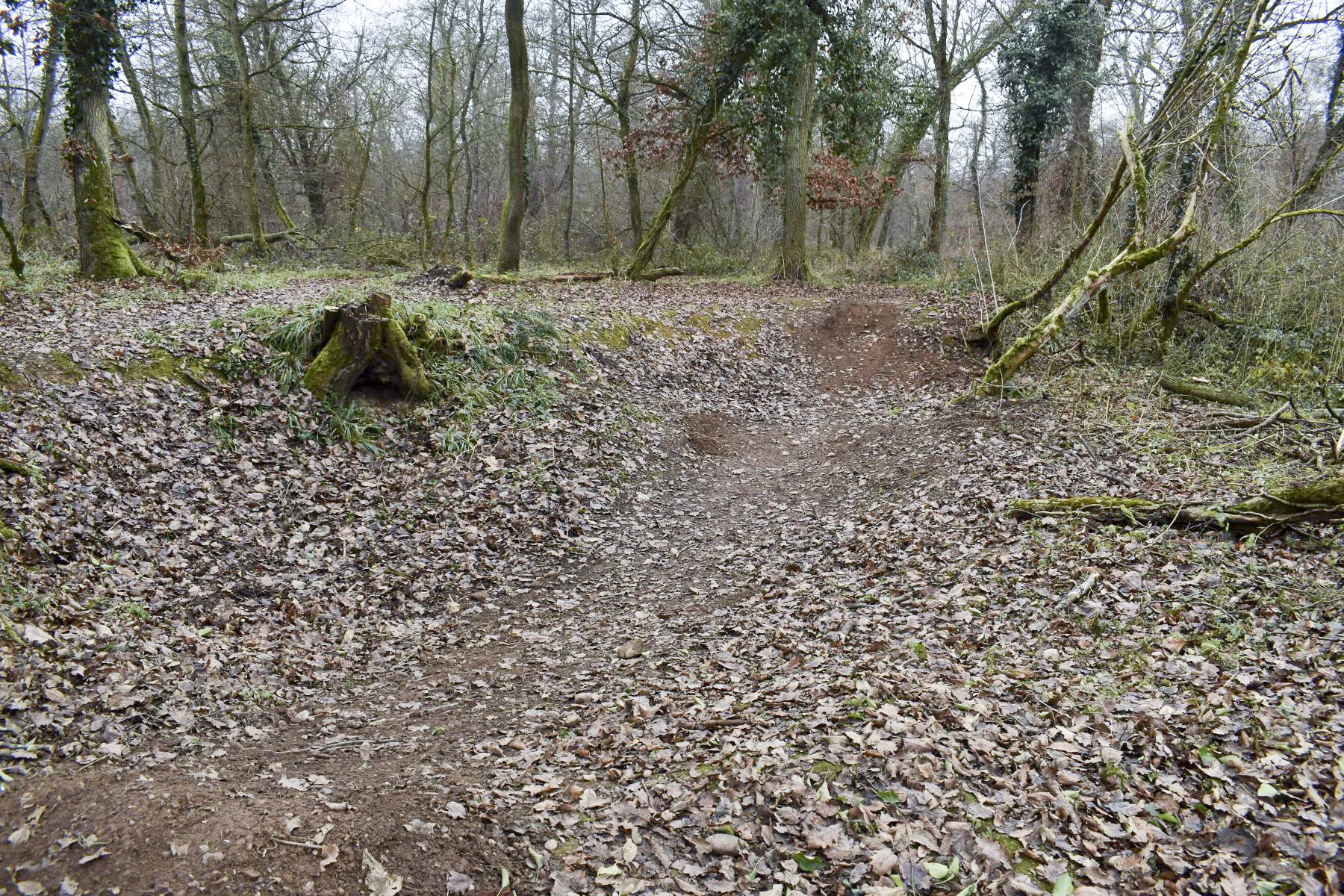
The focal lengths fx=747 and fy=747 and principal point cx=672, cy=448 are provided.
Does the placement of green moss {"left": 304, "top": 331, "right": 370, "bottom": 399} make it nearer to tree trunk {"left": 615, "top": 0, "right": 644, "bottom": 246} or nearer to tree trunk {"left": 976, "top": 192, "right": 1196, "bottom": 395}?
tree trunk {"left": 976, "top": 192, "right": 1196, "bottom": 395}

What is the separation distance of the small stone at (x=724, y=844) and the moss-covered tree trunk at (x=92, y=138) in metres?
11.8

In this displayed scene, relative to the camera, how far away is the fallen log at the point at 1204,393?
898 cm

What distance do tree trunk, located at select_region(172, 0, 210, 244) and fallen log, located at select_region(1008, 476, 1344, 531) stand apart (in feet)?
57.2

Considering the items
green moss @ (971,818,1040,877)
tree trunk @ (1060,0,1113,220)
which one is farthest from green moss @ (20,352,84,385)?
tree trunk @ (1060,0,1113,220)

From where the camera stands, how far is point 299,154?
23.2 meters

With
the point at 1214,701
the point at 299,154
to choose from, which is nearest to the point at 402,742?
the point at 1214,701

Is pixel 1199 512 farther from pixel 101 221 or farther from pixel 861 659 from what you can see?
pixel 101 221

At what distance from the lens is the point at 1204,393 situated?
30.9ft

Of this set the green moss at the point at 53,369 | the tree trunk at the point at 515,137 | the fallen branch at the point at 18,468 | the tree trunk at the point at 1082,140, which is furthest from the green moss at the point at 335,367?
the tree trunk at the point at 1082,140

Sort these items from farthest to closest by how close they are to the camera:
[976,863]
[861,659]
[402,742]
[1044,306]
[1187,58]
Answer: [1044,306], [1187,58], [861,659], [402,742], [976,863]

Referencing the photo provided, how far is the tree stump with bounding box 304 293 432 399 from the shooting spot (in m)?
7.98

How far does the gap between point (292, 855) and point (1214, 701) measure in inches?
176

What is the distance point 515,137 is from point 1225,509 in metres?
14.4

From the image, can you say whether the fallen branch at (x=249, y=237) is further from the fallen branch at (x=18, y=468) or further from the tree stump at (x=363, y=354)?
the fallen branch at (x=18, y=468)
